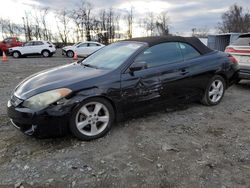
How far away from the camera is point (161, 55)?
4.36 meters

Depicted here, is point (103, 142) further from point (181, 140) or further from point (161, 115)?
point (161, 115)

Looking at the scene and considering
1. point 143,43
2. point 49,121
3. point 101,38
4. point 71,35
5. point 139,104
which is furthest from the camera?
point 71,35

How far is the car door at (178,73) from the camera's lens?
4.29 meters

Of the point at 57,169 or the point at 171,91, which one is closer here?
the point at 57,169

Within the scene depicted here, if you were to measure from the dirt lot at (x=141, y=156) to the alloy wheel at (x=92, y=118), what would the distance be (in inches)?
7.0

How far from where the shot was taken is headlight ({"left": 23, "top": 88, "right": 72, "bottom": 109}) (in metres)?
3.31

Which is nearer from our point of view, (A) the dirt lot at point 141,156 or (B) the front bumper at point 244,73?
(A) the dirt lot at point 141,156

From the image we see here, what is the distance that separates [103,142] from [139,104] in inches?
33.7

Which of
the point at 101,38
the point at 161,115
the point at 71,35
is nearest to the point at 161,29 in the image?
the point at 101,38

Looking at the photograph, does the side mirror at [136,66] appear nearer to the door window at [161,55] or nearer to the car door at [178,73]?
the door window at [161,55]

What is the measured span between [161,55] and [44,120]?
224 centimetres

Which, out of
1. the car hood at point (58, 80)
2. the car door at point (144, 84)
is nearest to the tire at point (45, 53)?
the car hood at point (58, 80)

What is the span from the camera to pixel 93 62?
14.8 feet

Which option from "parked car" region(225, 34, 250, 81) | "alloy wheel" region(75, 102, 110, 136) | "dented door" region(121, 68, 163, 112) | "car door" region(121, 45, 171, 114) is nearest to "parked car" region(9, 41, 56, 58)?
"parked car" region(225, 34, 250, 81)
